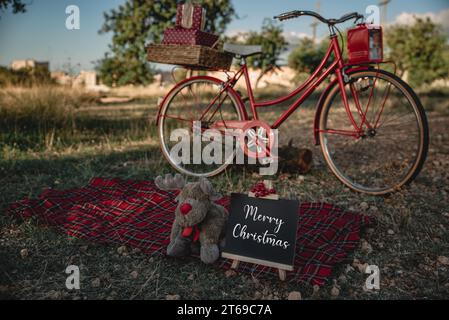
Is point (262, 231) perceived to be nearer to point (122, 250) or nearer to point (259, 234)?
point (259, 234)

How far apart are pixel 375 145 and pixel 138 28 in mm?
9814

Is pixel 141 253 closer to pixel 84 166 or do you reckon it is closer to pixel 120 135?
pixel 84 166

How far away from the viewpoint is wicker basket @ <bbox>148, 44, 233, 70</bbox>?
3180 millimetres

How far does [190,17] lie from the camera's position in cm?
333

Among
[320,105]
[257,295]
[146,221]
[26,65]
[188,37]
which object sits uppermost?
[26,65]

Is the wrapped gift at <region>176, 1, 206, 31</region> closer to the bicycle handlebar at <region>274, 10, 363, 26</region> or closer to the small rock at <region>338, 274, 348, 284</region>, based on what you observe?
the bicycle handlebar at <region>274, 10, 363, 26</region>

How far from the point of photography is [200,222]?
2088mm

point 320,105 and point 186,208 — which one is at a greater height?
point 320,105

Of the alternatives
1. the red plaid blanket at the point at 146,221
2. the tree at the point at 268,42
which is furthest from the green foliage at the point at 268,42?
the red plaid blanket at the point at 146,221

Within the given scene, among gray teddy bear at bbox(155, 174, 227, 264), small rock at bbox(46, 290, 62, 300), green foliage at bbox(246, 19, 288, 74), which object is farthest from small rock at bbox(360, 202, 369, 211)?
green foliage at bbox(246, 19, 288, 74)

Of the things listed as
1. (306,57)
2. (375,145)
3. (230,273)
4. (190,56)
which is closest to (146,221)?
(230,273)

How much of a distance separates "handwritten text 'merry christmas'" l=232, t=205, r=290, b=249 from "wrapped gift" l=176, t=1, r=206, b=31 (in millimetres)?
1963

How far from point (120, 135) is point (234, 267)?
3.82 meters
